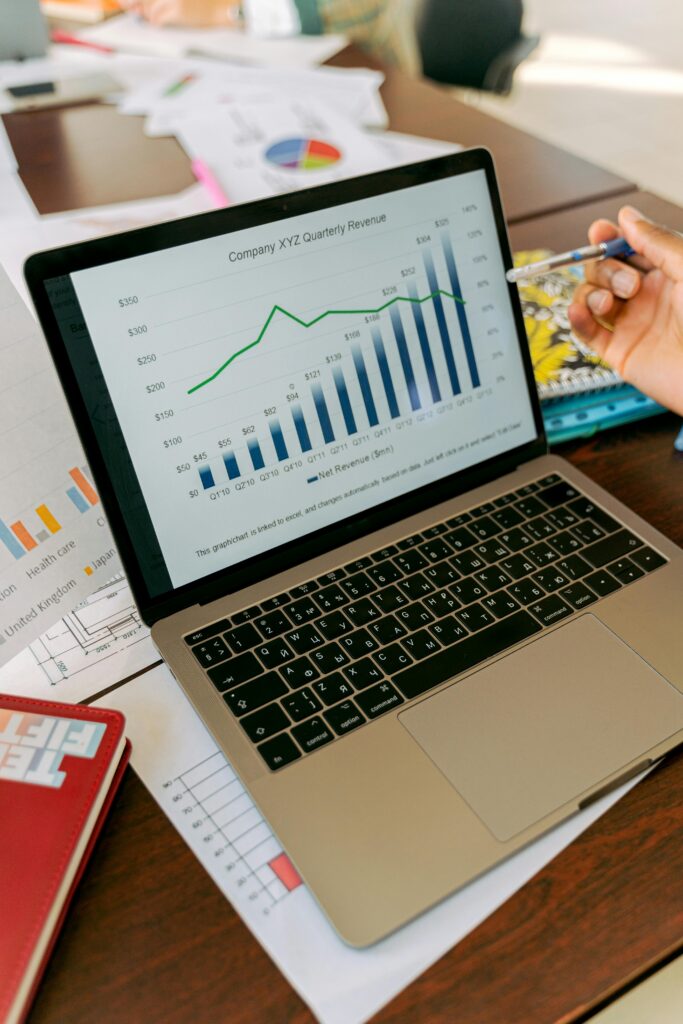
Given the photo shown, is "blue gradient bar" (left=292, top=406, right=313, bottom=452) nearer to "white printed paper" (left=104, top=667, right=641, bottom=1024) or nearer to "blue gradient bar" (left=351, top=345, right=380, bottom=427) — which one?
"blue gradient bar" (left=351, top=345, right=380, bottom=427)

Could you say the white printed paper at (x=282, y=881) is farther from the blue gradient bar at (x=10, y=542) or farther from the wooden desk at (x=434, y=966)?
the blue gradient bar at (x=10, y=542)

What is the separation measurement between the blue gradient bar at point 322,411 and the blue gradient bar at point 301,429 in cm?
1

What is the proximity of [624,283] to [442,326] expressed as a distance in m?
0.28

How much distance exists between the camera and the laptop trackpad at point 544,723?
51 cm

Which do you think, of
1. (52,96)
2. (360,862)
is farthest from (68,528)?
(52,96)

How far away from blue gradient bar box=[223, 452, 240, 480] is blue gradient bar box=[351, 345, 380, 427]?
4.9 inches

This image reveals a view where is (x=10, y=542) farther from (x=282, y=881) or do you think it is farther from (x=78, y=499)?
(x=282, y=881)


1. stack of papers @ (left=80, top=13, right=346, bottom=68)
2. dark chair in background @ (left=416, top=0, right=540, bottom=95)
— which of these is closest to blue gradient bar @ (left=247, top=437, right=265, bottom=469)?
stack of papers @ (left=80, top=13, right=346, bottom=68)

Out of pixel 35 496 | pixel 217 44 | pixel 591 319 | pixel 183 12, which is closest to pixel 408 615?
pixel 35 496

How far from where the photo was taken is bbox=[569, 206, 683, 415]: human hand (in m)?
0.81

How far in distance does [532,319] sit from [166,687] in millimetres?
560

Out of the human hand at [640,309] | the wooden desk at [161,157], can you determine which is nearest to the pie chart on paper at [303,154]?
the wooden desk at [161,157]

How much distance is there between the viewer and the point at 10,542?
0.60m

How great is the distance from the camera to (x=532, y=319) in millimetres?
879
